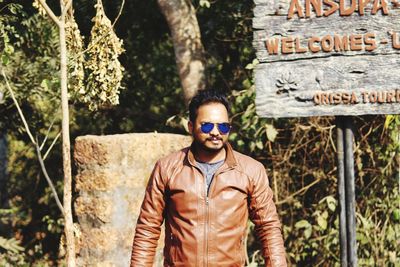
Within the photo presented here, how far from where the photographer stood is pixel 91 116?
29.9ft

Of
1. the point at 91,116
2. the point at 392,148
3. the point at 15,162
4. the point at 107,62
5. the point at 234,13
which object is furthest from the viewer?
the point at 15,162

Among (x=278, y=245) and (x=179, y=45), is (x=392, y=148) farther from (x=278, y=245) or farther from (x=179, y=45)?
(x=278, y=245)

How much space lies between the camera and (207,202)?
146 inches

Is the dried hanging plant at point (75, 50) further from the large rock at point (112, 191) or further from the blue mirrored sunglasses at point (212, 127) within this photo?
the blue mirrored sunglasses at point (212, 127)

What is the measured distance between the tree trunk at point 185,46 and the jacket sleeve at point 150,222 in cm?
357

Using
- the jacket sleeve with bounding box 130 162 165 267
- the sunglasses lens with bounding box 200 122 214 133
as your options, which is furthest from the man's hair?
the jacket sleeve with bounding box 130 162 165 267

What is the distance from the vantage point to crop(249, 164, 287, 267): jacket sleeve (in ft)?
12.3

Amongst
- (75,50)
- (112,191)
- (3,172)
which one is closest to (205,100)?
(75,50)

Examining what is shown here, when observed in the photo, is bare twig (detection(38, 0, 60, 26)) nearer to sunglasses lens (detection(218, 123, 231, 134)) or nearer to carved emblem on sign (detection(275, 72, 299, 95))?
sunglasses lens (detection(218, 123, 231, 134))

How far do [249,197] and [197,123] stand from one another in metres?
0.43

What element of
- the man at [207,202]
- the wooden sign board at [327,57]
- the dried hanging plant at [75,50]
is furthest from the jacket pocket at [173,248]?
the wooden sign board at [327,57]

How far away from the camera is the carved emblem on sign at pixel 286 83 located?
18.4 ft

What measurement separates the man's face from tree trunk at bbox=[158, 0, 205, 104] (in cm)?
357

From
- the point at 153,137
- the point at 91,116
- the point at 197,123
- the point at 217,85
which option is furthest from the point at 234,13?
the point at 197,123
